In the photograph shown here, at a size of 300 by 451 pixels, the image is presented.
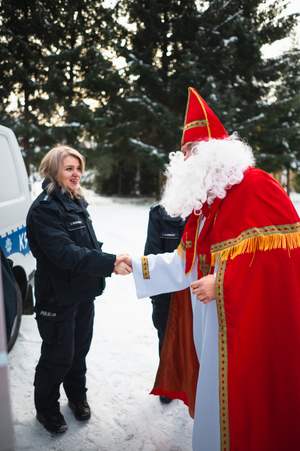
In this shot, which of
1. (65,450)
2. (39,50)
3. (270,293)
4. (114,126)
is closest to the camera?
(270,293)

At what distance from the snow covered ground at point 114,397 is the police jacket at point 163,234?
947mm

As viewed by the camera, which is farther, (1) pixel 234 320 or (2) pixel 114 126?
(2) pixel 114 126

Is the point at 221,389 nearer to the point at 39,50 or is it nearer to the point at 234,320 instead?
the point at 234,320

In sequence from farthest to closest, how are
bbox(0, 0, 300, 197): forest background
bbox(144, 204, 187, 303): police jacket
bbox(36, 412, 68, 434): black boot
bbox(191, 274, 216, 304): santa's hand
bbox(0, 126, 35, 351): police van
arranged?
1. bbox(0, 0, 300, 197): forest background
2. bbox(0, 126, 35, 351): police van
3. bbox(144, 204, 187, 303): police jacket
4. bbox(36, 412, 68, 434): black boot
5. bbox(191, 274, 216, 304): santa's hand

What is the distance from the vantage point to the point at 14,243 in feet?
10.7

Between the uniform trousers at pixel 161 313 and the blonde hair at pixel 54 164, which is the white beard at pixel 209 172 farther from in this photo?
the uniform trousers at pixel 161 313

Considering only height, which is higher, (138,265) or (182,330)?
(138,265)

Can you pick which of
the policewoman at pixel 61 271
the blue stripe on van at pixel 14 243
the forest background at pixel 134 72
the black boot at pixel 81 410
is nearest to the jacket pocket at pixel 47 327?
the policewoman at pixel 61 271

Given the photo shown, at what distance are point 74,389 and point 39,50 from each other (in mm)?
18211

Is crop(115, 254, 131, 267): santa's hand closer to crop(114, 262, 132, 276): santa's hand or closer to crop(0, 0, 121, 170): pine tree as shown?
crop(114, 262, 132, 276): santa's hand

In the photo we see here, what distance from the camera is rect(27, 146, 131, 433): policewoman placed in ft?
7.56

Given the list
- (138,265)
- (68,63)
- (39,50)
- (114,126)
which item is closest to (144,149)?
(114,126)

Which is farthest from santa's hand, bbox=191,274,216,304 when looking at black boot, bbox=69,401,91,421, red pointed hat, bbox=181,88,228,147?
black boot, bbox=69,401,91,421

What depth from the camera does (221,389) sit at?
189cm
